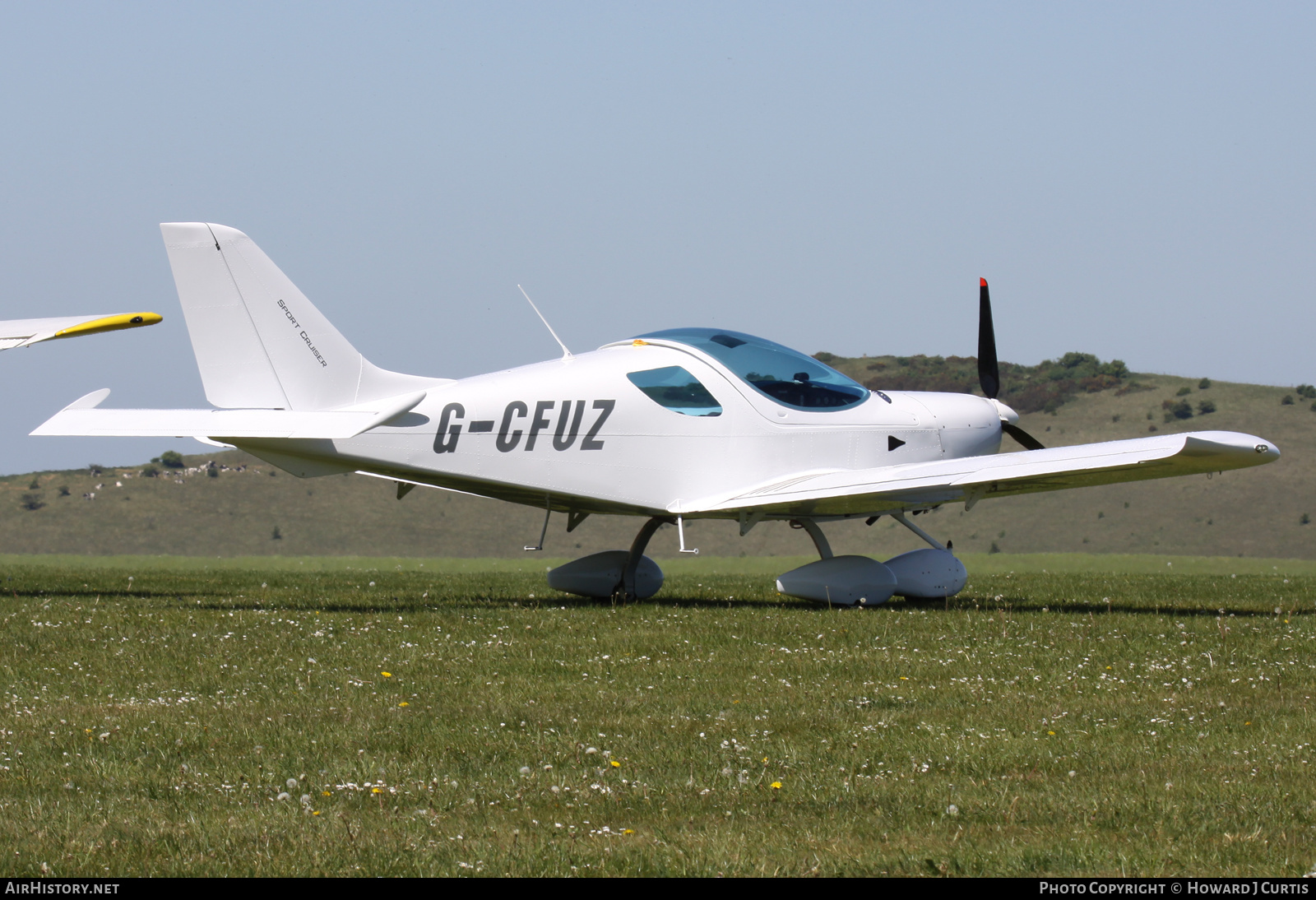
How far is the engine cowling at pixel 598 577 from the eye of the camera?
15.9m

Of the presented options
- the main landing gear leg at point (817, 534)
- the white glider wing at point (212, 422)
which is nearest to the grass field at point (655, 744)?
the white glider wing at point (212, 422)

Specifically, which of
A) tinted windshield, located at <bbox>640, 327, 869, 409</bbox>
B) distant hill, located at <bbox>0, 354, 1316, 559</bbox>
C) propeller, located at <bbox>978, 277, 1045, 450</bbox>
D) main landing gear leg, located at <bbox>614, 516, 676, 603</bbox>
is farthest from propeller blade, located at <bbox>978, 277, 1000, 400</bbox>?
distant hill, located at <bbox>0, 354, 1316, 559</bbox>

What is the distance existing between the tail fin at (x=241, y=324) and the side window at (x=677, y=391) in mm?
3455

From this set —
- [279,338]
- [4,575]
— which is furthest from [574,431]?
[4,575]

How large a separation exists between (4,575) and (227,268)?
9.59 meters

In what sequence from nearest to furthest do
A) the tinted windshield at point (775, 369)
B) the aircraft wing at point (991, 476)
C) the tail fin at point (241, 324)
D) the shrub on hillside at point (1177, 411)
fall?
the aircraft wing at point (991, 476), the tail fin at point (241, 324), the tinted windshield at point (775, 369), the shrub on hillside at point (1177, 411)

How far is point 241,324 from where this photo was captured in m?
13.5

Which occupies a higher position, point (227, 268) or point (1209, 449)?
point (227, 268)

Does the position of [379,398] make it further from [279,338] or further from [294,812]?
[294,812]

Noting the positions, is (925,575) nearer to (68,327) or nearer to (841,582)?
(841,582)

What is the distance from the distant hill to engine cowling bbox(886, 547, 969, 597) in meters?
44.2

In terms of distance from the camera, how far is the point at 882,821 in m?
5.21

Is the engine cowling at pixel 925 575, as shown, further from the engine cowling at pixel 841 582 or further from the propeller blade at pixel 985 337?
the propeller blade at pixel 985 337

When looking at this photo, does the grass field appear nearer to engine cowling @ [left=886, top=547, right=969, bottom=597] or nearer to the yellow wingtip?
engine cowling @ [left=886, top=547, right=969, bottom=597]
